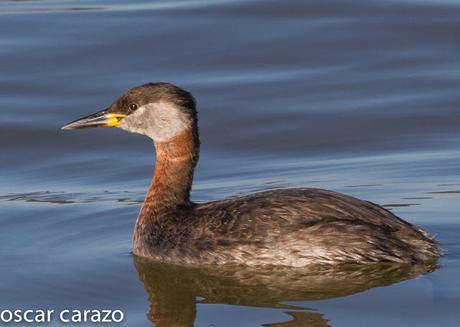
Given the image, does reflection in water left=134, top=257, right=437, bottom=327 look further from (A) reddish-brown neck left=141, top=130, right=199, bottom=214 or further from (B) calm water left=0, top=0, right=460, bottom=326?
(A) reddish-brown neck left=141, top=130, right=199, bottom=214

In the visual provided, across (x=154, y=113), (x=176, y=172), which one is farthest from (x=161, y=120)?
(x=176, y=172)

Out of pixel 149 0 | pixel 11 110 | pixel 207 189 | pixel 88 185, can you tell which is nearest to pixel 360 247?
pixel 207 189

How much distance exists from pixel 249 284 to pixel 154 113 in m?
1.48

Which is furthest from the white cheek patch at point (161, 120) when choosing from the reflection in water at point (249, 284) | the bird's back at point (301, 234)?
the reflection in water at point (249, 284)

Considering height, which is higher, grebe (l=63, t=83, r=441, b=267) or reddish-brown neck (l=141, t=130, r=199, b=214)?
reddish-brown neck (l=141, t=130, r=199, b=214)

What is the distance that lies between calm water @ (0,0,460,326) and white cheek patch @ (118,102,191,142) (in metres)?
0.73

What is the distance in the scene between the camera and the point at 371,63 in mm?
13266

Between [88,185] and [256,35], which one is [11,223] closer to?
[88,185]

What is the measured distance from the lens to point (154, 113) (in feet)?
28.6

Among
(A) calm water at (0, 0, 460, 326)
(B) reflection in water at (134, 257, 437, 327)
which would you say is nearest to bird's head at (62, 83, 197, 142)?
(A) calm water at (0, 0, 460, 326)

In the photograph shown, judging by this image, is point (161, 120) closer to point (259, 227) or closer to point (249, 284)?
point (259, 227)

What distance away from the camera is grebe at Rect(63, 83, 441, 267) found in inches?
310

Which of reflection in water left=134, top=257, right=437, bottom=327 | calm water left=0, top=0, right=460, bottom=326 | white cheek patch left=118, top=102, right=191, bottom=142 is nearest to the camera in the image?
reflection in water left=134, top=257, right=437, bottom=327

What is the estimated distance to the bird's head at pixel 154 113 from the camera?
341 inches
